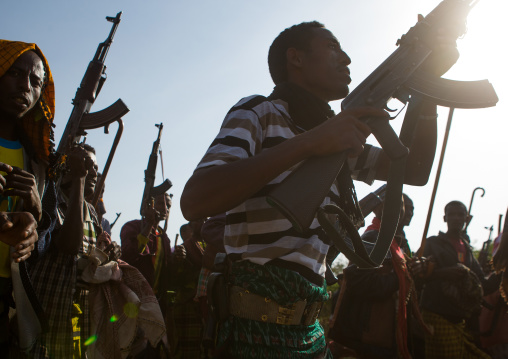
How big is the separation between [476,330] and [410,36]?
5.11 m

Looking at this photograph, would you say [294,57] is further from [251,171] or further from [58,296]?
[58,296]

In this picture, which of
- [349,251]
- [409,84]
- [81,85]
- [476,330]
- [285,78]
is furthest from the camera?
[476,330]

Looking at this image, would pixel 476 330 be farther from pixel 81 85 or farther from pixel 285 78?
pixel 81 85

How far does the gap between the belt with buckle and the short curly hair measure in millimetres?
1255

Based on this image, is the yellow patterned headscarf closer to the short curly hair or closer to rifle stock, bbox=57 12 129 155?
rifle stock, bbox=57 12 129 155

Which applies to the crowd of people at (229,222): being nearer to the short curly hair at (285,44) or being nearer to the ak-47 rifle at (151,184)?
the short curly hair at (285,44)

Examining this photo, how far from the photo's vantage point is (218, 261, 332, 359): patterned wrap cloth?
1.74 meters

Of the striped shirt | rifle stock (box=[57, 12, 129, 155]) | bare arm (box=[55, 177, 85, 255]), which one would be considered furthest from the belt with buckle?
rifle stock (box=[57, 12, 129, 155])

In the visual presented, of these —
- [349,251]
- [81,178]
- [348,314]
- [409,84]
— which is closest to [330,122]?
[349,251]

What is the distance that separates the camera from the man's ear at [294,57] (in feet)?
7.84

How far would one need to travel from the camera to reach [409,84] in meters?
2.35

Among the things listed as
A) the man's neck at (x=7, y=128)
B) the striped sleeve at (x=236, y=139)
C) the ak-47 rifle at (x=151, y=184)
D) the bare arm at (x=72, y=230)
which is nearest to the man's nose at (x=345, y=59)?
the striped sleeve at (x=236, y=139)

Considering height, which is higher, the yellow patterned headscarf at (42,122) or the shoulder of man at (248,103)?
the yellow patterned headscarf at (42,122)

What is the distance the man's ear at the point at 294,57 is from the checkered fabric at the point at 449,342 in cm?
470
